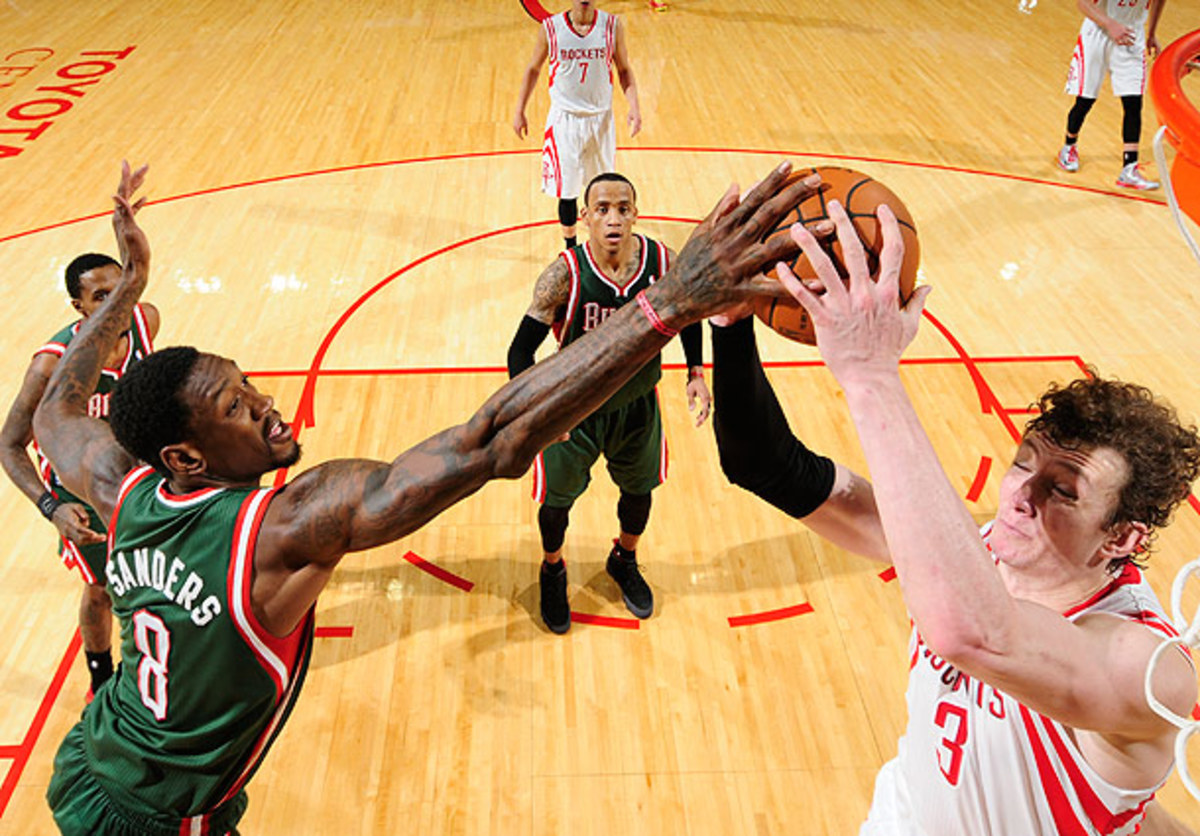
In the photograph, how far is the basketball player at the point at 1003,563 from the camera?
1468 millimetres

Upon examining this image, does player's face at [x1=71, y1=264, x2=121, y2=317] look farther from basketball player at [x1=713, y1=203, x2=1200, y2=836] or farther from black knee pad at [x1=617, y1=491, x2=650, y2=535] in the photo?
basketball player at [x1=713, y1=203, x2=1200, y2=836]

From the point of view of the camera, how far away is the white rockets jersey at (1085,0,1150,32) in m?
8.12

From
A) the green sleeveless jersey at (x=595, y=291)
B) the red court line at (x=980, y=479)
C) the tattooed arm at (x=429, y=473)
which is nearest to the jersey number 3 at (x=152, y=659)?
the tattooed arm at (x=429, y=473)

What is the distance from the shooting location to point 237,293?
6.90 m

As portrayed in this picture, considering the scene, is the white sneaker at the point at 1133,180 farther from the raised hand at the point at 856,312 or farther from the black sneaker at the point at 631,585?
the raised hand at the point at 856,312

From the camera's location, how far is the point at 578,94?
6.84m

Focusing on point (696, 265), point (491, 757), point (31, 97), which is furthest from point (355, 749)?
point (31, 97)

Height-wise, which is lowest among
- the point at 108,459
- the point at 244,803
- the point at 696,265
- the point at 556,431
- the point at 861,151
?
the point at 861,151

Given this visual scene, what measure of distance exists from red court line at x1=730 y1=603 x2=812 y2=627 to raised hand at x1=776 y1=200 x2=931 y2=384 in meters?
3.03

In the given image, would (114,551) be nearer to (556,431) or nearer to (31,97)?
(556,431)

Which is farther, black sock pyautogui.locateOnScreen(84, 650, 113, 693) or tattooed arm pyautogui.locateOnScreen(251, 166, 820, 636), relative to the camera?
black sock pyautogui.locateOnScreen(84, 650, 113, 693)

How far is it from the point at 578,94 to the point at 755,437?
5164mm

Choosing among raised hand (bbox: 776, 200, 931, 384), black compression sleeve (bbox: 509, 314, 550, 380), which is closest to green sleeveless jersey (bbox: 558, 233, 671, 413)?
black compression sleeve (bbox: 509, 314, 550, 380)

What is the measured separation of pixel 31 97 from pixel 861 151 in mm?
8209
